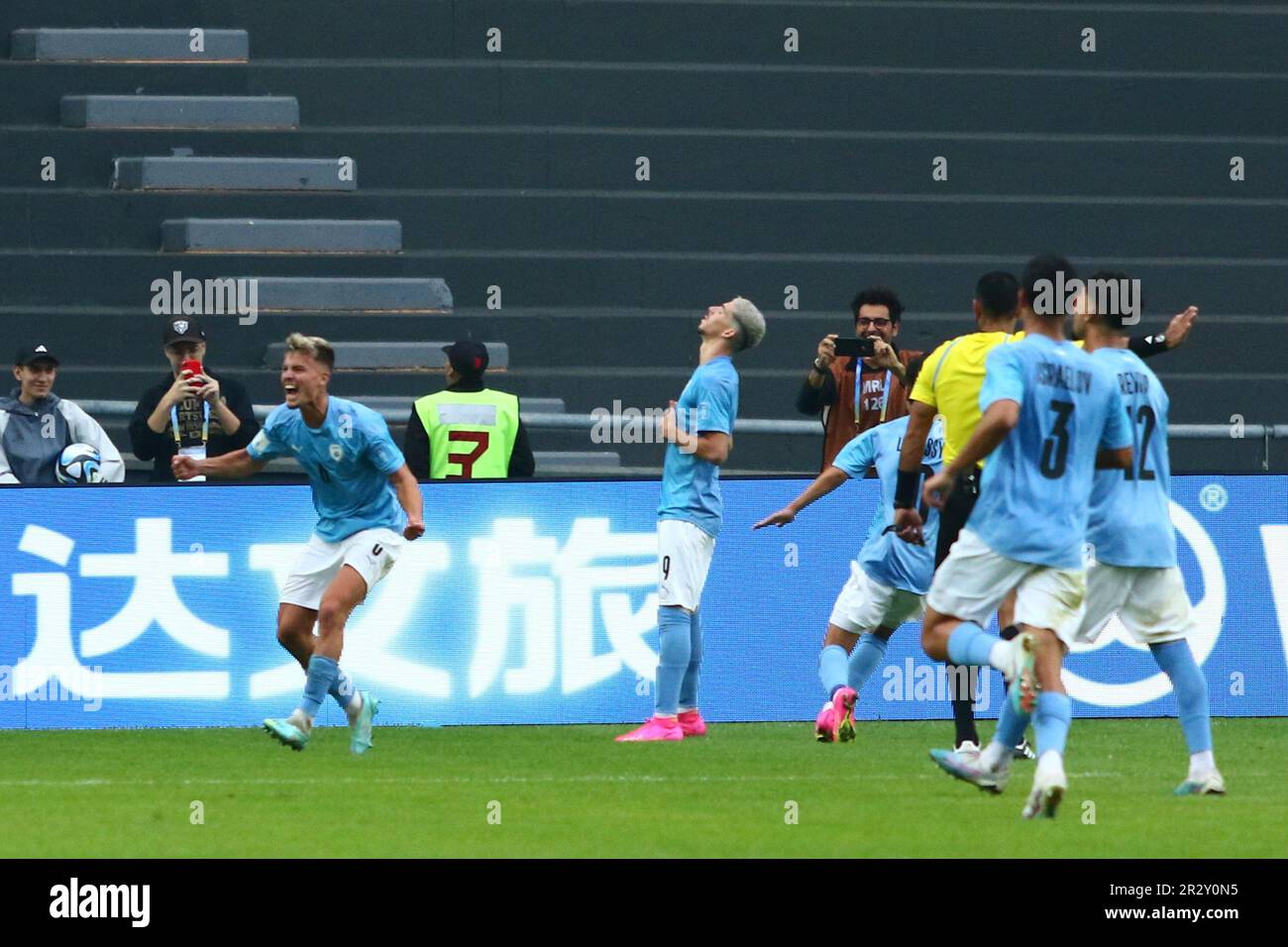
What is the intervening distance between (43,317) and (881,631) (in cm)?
852

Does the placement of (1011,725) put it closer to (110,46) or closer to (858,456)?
(858,456)

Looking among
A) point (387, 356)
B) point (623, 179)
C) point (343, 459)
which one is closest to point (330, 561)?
point (343, 459)

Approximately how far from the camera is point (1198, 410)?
19.3 meters

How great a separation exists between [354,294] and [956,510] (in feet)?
29.1

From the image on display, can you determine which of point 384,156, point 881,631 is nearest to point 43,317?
point 384,156

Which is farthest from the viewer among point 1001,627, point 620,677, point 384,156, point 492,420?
point 384,156

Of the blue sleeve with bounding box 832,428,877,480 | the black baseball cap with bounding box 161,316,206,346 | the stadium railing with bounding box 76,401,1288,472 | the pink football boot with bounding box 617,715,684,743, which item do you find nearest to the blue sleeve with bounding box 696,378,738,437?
the blue sleeve with bounding box 832,428,877,480

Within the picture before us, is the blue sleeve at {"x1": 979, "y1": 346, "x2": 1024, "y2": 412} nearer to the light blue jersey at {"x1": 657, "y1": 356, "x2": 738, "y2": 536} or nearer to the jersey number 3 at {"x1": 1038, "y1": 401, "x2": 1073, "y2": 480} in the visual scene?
the jersey number 3 at {"x1": 1038, "y1": 401, "x2": 1073, "y2": 480}

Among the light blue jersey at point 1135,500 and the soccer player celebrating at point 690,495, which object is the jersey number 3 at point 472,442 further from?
the light blue jersey at point 1135,500

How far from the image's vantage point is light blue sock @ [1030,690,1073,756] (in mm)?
8844

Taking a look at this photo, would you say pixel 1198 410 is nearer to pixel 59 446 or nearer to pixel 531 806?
pixel 59 446

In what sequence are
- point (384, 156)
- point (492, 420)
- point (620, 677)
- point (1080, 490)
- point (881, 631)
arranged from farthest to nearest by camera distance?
point (384, 156), point (492, 420), point (620, 677), point (881, 631), point (1080, 490)

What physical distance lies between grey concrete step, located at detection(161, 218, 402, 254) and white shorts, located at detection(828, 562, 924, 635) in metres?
8.27

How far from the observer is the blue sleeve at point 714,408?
12.2m
